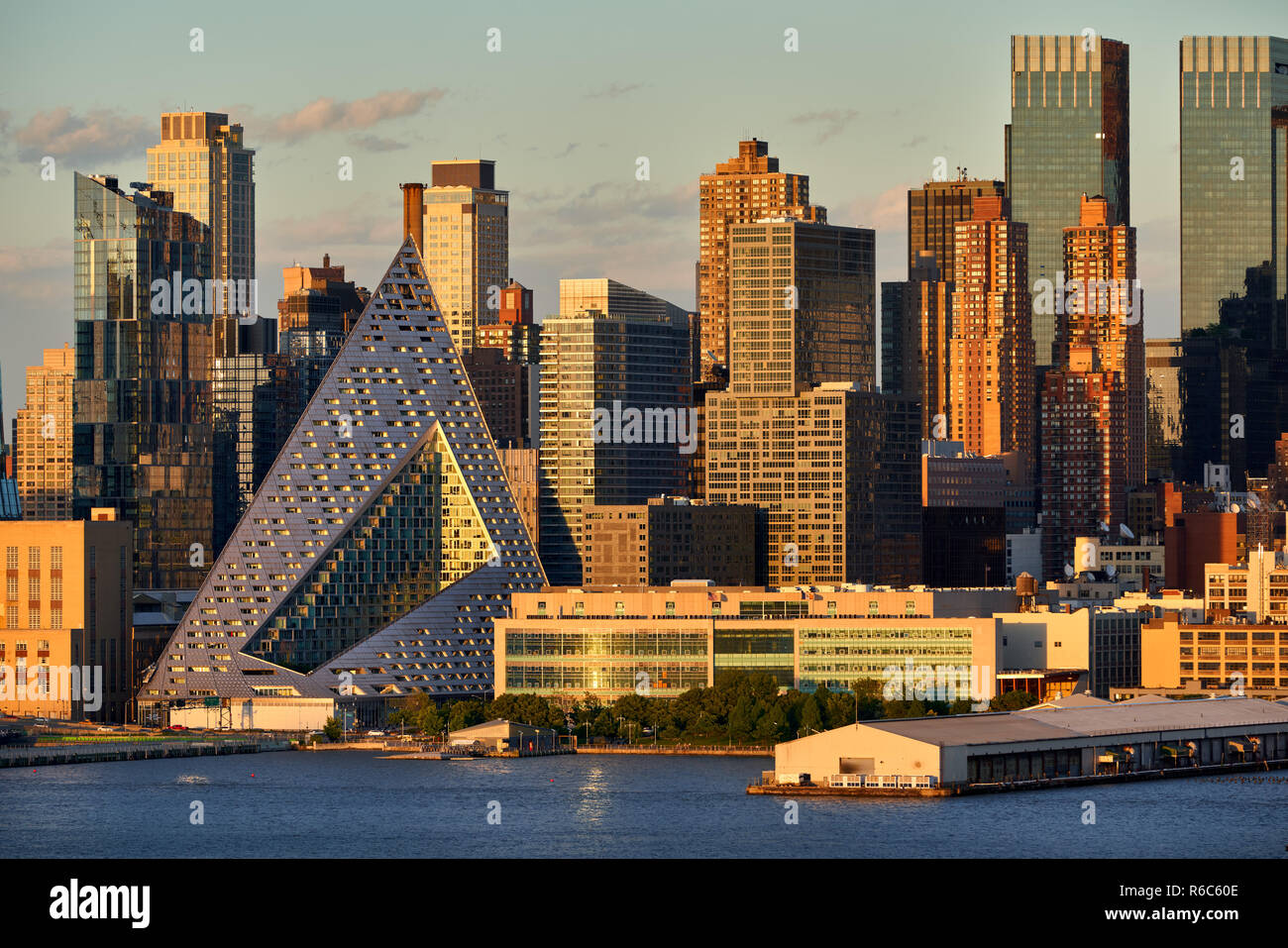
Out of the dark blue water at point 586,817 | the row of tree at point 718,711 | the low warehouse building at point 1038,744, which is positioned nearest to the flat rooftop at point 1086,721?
the low warehouse building at point 1038,744

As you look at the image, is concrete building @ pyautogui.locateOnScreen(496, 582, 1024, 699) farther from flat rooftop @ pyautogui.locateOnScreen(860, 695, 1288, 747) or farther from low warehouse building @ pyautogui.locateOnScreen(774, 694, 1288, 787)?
low warehouse building @ pyautogui.locateOnScreen(774, 694, 1288, 787)

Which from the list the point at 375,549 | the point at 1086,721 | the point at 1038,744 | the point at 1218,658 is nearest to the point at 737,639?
the point at 1218,658

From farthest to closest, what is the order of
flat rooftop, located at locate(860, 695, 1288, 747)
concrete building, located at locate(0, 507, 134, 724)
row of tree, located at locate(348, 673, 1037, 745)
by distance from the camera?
concrete building, located at locate(0, 507, 134, 724), row of tree, located at locate(348, 673, 1037, 745), flat rooftop, located at locate(860, 695, 1288, 747)

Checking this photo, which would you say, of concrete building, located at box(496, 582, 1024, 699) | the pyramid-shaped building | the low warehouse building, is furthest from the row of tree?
the pyramid-shaped building

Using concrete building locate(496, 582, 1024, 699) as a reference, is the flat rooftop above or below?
below

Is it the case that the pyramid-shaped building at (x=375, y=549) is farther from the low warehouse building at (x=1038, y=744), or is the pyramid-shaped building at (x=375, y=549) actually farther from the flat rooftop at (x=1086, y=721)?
the low warehouse building at (x=1038, y=744)
